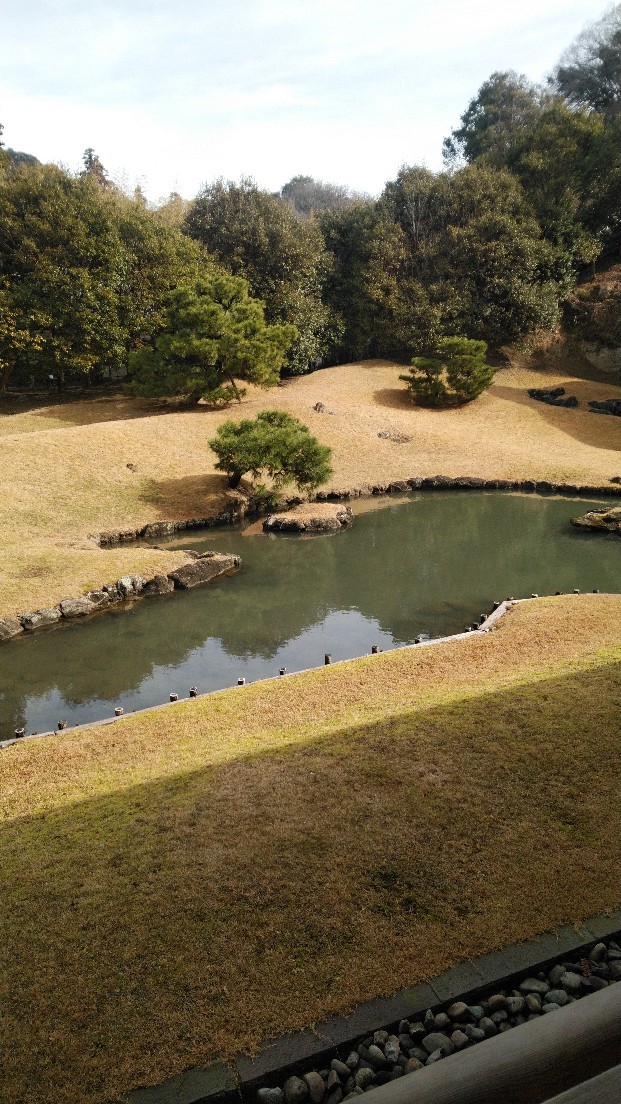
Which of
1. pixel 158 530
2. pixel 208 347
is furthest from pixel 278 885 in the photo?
pixel 208 347

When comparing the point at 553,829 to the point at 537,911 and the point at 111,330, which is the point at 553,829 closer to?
the point at 537,911

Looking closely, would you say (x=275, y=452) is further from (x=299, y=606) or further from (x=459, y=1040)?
(x=459, y=1040)

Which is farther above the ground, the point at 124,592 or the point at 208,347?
the point at 208,347

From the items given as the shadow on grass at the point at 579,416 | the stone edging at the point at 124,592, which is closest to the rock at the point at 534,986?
the stone edging at the point at 124,592

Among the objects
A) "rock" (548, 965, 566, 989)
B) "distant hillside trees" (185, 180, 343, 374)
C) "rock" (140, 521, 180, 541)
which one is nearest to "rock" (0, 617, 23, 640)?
"rock" (140, 521, 180, 541)

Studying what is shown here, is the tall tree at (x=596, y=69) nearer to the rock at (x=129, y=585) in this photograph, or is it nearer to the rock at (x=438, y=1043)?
the rock at (x=129, y=585)

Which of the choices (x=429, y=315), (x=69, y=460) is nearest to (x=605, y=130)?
(x=429, y=315)
